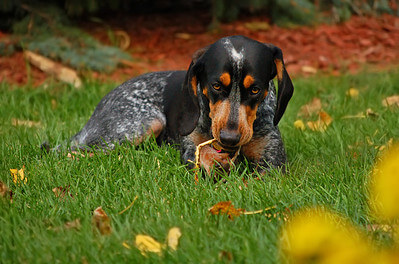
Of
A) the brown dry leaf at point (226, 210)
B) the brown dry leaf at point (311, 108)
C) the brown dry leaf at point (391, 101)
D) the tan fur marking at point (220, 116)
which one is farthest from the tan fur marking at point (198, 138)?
the brown dry leaf at point (391, 101)

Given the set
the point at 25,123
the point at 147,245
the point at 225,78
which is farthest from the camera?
the point at 25,123

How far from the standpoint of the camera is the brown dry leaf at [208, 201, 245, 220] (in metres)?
2.47

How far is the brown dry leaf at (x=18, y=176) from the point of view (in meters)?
3.06

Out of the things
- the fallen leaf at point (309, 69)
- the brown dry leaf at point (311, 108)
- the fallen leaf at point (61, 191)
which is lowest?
the brown dry leaf at point (311, 108)

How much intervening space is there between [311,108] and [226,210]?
2.79m

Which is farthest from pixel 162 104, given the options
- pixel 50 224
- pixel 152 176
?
pixel 50 224

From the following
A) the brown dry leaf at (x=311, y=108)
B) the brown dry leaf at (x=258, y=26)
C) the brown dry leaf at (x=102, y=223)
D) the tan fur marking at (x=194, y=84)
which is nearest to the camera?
the brown dry leaf at (x=102, y=223)

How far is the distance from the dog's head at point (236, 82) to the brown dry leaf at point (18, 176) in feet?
3.85

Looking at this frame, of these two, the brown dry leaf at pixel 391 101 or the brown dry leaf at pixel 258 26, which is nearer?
the brown dry leaf at pixel 391 101

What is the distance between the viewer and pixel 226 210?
97.3 inches

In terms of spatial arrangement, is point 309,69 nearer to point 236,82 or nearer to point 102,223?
point 236,82

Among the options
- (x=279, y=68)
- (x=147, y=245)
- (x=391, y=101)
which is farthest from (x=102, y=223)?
(x=391, y=101)

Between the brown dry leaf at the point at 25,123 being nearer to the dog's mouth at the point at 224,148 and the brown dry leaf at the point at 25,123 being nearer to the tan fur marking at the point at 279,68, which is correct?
the dog's mouth at the point at 224,148

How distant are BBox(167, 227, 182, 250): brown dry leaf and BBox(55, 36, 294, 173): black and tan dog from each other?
0.87 m
